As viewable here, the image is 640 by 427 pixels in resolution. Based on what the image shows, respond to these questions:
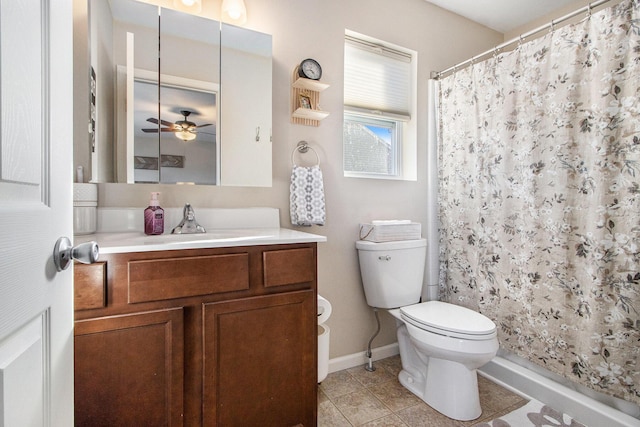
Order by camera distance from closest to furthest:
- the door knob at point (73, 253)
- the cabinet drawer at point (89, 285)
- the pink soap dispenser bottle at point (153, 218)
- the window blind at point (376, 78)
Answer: the door knob at point (73, 253)
the cabinet drawer at point (89, 285)
the pink soap dispenser bottle at point (153, 218)
the window blind at point (376, 78)

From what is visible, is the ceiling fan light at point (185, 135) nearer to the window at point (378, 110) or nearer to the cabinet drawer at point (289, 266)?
the cabinet drawer at point (289, 266)

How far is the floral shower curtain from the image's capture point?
1.41m

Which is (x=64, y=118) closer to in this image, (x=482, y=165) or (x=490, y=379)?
(x=482, y=165)

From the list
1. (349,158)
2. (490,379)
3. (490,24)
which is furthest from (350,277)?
(490,24)

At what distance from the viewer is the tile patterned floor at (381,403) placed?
5.08 feet

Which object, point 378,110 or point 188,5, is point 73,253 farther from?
point 378,110

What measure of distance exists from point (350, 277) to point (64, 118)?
1.67m

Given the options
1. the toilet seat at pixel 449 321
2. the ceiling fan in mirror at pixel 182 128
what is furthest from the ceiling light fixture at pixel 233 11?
the toilet seat at pixel 449 321

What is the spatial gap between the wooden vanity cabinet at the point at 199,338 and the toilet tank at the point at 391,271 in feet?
2.13

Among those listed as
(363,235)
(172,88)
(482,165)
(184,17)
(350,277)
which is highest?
(184,17)

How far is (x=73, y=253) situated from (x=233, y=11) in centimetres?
149

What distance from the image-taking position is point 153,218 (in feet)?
4.52

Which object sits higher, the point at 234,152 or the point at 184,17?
the point at 184,17

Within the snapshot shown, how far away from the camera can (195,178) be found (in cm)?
156
